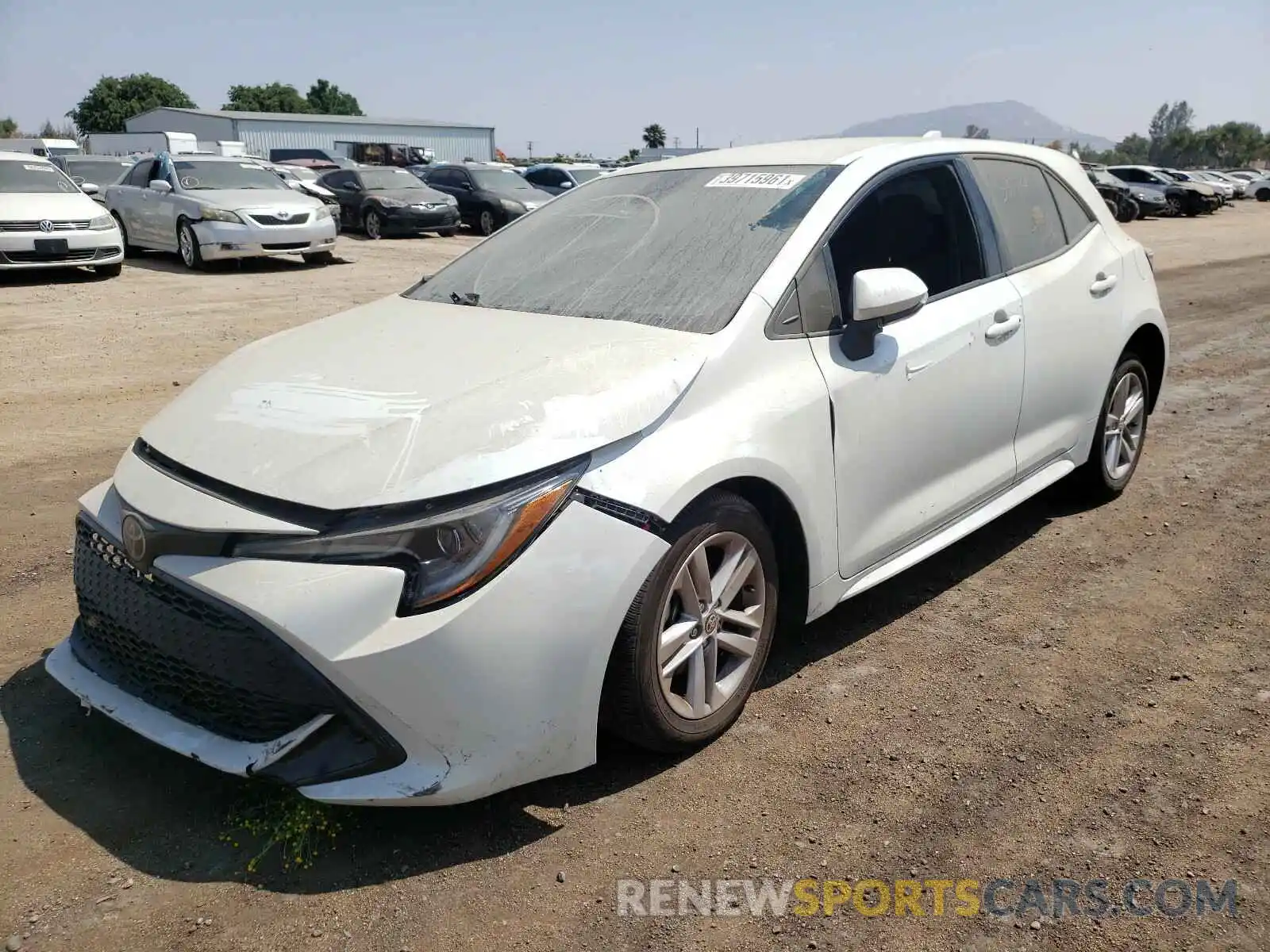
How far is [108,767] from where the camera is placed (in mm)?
3049

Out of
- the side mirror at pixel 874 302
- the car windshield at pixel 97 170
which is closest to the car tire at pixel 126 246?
the car windshield at pixel 97 170

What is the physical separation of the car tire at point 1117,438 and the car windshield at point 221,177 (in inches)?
523

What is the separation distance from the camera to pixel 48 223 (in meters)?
13.0

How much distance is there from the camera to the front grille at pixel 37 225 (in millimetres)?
12672

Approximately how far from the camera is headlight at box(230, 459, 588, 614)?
2498 millimetres

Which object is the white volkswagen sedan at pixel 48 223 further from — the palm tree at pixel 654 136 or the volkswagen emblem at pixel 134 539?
the palm tree at pixel 654 136

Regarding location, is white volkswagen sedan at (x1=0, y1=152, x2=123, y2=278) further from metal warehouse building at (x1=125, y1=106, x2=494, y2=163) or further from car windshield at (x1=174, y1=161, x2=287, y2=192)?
metal warehouse building at (x1=125, y1=106, x2=494, y2=163)

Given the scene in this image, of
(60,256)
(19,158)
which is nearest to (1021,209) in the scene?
(60,256)

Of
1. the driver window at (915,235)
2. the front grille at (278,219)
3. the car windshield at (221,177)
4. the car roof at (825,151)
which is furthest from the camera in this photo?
the car windshield at (221,177)

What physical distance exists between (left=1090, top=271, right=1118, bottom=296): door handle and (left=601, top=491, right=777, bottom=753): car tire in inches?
93.4

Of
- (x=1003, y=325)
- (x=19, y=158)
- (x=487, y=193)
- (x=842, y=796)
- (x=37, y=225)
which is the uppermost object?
(x=19, y=158)

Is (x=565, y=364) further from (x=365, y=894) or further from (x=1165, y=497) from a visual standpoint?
(x=1165, y=497)

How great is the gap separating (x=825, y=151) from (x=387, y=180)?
1883cm

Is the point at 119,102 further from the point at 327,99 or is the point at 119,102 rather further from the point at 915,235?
the point at 915,235
